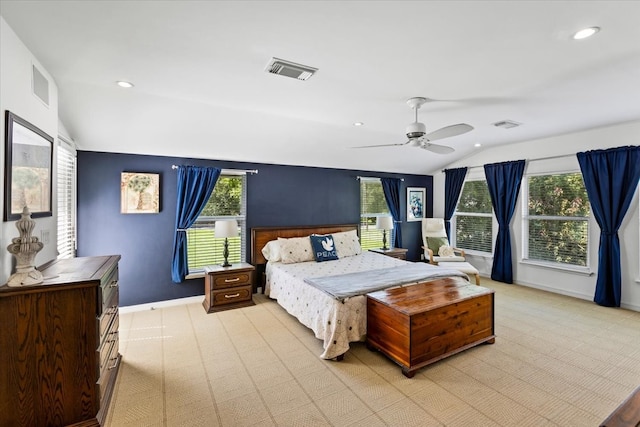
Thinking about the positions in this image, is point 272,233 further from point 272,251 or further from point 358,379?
point 358,379

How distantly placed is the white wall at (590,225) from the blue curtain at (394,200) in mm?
1418

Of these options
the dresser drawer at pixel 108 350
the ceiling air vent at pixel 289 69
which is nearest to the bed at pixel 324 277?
the dresser drawer at pixel 108 350

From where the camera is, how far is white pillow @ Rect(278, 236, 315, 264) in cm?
457

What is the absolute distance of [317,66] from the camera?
2373 mm

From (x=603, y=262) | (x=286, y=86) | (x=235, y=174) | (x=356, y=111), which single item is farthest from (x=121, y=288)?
(x=603, y=262)

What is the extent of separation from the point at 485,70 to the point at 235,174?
11.8 ft

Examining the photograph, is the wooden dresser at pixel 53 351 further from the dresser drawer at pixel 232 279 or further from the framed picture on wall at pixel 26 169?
the dresser drawer at pixel 232 279

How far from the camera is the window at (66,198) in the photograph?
11.0ft

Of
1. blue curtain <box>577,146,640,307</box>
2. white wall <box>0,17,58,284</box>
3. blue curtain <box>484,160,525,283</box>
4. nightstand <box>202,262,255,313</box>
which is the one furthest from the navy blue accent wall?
blue curtain <box>577,146,640,307</box>

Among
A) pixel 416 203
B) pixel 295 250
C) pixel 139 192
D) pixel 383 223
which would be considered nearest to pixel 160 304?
pixel 139 192

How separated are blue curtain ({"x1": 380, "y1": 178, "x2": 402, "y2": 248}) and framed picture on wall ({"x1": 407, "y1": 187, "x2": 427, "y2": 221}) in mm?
348

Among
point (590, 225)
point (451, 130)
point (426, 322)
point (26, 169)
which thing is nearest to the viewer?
point (26, 169)

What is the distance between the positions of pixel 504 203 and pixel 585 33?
396 centimetres

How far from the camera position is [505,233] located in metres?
5.41
